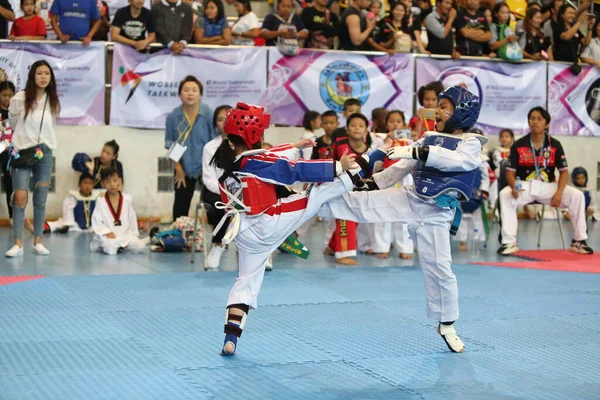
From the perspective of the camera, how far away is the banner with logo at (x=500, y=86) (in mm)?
11750

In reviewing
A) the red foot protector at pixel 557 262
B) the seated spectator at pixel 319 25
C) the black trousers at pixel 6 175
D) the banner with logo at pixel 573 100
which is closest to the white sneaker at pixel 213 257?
the red foot protector at pixel 557 262

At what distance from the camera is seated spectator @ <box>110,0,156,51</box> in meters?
10.5

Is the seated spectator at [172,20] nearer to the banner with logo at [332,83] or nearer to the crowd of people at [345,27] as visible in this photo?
the crowd of people at [345,27]

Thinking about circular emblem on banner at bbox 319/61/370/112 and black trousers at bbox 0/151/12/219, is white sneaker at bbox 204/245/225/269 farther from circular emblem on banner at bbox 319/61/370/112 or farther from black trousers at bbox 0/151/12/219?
circular emblem on banner at bbox 319/61/370/112

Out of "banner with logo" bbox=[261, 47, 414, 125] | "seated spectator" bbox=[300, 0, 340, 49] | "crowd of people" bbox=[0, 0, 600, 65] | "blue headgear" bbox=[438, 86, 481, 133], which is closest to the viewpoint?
"blue headgear" bbox=[438, 86, 481, 133]

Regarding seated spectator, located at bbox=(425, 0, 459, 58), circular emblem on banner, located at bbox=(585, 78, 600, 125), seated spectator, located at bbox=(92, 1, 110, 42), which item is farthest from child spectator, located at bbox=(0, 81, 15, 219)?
circular emblem on banner, located at bbox=(585, 78, 600, 125)

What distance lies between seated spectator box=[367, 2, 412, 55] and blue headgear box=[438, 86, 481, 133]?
6901 mm

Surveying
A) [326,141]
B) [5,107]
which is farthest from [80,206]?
[326,141]

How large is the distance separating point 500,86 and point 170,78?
4.81 meters

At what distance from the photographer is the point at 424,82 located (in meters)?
11.6

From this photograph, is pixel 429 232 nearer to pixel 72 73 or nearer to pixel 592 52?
pixel 72 73

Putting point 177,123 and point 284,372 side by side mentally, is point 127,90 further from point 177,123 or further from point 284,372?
point 284,372

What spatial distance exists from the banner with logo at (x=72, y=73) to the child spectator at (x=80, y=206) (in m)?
0.81

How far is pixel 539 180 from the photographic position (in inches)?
359
